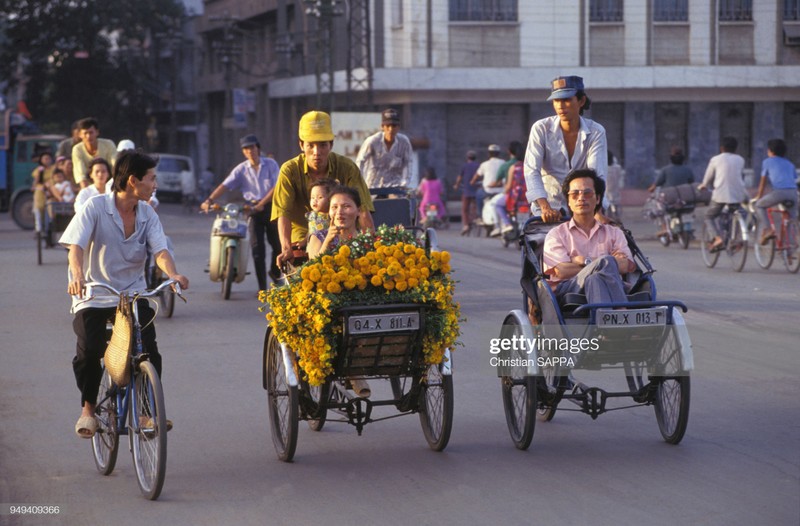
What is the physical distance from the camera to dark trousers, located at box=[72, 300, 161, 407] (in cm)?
678

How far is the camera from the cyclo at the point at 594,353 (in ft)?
22.4

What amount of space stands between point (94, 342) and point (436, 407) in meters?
1.82

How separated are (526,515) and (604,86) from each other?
3728cm

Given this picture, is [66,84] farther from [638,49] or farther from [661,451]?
[661,451]

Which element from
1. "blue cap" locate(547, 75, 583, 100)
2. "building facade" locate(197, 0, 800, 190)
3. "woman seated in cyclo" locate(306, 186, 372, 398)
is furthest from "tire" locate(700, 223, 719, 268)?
"building facade" locate(197, 0, 800, 190)

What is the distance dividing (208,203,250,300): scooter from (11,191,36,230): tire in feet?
65.7

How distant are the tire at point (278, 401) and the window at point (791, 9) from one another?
38.4 m

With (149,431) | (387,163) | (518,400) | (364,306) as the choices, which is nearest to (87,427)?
(149,431)

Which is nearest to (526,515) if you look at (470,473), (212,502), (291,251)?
(470,473)

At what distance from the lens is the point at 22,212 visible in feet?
112

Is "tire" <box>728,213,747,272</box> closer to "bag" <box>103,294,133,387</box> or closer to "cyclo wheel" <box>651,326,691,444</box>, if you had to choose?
"cyclo wheel" <box>651,326,691,444</box>

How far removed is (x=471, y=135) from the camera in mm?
43094

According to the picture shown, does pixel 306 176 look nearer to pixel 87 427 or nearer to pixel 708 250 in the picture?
pixel 87 427

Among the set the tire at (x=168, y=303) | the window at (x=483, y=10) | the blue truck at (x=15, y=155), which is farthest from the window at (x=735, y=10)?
the tire at (x=168, y=303)
